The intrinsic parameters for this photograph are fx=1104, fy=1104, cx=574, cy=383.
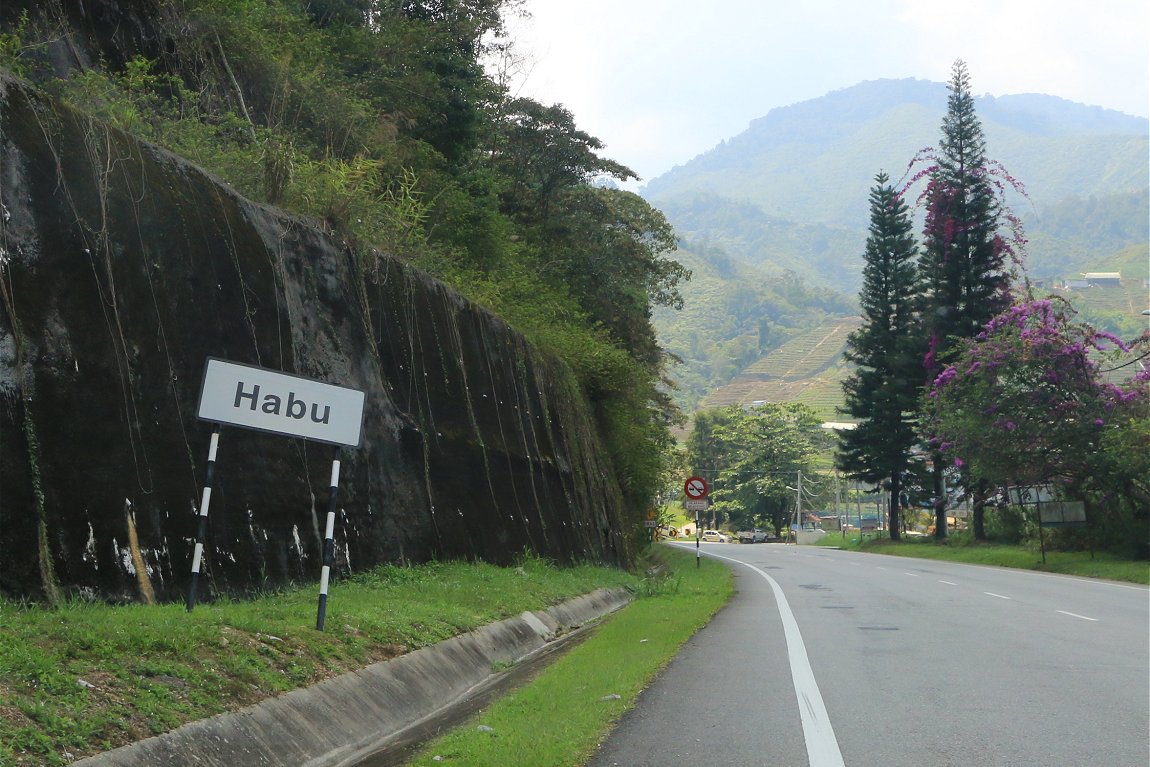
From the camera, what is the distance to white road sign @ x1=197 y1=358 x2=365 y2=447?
858 cm

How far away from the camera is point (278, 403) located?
9031 millimetres

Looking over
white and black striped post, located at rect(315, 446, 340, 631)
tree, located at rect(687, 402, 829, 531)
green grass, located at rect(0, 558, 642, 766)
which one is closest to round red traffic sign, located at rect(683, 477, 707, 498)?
green grass, located at rect(0, 558, 642, 766)

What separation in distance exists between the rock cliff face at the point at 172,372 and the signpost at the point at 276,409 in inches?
32.0

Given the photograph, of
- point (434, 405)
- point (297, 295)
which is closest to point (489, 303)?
point (434, 405)

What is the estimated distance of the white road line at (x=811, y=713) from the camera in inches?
266

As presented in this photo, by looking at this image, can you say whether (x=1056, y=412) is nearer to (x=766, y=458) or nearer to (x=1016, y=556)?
(x=1016, y=556)

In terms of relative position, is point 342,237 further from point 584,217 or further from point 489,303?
point 584,217

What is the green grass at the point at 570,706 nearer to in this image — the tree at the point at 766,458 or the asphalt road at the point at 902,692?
the asphalt road at the point at 902,692

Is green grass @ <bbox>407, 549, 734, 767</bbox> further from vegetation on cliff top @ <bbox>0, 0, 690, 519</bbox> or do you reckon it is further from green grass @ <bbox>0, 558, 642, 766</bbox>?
vegetation on cliff top @ <bbox>0, 0, 690, 519</bbox>

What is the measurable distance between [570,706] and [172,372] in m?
4.77

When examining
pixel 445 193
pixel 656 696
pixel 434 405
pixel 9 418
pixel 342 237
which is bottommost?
pixel 656 696

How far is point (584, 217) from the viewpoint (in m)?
38.2

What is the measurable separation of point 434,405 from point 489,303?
20.0 feet

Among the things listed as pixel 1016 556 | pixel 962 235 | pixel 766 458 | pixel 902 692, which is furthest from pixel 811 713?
pixel 766 458
